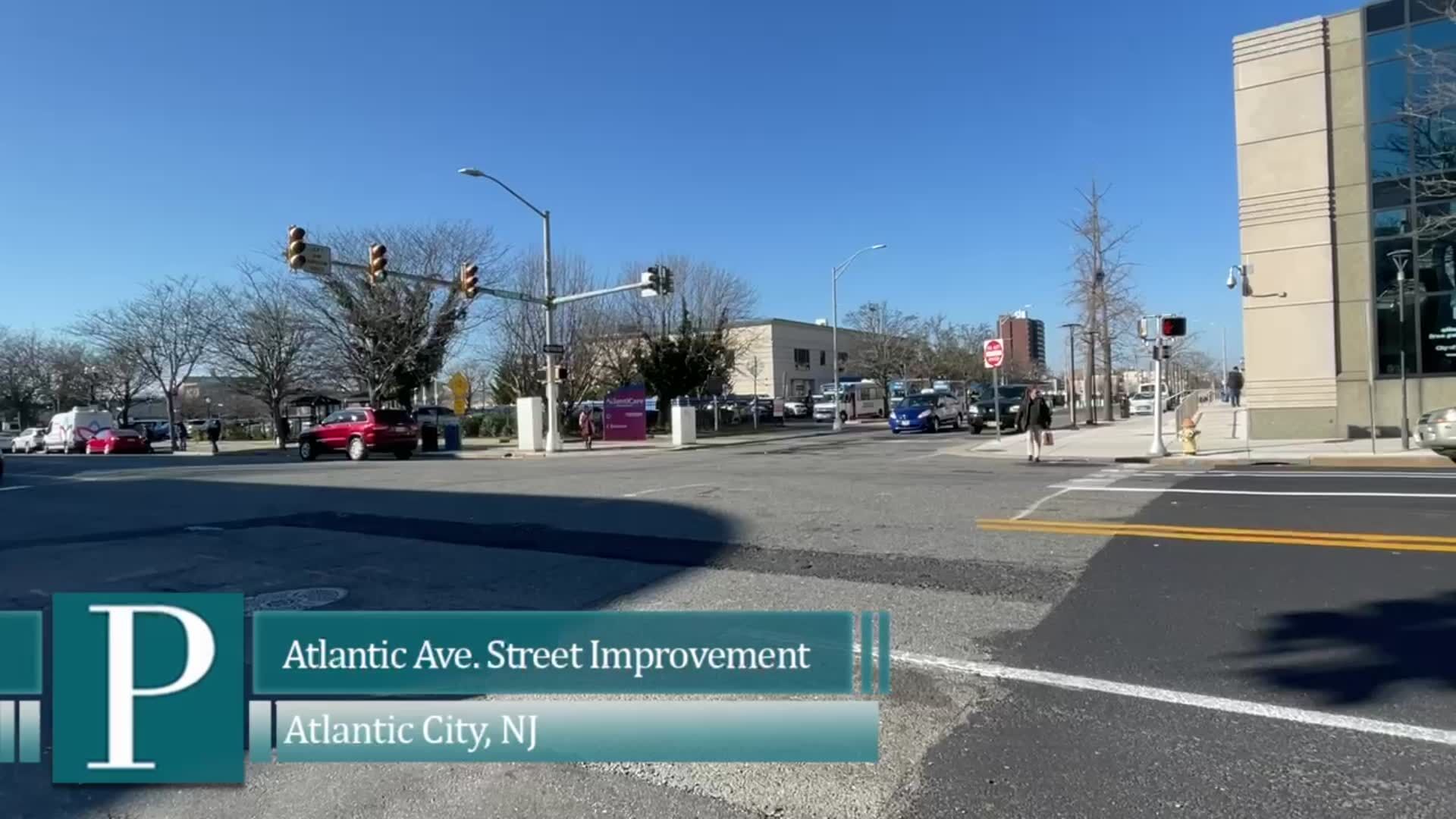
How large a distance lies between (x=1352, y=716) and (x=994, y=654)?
5.85ft

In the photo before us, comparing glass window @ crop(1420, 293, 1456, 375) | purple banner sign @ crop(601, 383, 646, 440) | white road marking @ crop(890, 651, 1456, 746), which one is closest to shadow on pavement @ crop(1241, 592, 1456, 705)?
white road marking @ crop(890, 651, 1456, 746)

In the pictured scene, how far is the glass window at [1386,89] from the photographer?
68.2 ft

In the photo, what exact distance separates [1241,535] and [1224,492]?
14.6ft

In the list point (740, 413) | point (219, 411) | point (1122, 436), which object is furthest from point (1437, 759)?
point (219, 411)

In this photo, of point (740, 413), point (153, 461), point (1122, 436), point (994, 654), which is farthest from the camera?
point (740, 413)

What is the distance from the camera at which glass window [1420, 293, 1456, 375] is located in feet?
67.9

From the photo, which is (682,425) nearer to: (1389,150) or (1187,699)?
(1389,150)

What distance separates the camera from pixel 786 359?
3095 inches

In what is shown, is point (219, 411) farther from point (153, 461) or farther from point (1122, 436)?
point (1122, 436)

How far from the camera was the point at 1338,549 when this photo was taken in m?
8.02

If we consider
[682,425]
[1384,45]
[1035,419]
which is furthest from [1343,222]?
[682,425]

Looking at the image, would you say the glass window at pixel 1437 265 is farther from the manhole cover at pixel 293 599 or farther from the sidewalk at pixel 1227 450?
the manhole cover at pixel 293 599

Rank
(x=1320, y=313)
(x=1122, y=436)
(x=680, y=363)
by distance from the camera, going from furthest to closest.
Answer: (x=680, y=363) → (x=1122, y=436) → (x=1320, y=313)

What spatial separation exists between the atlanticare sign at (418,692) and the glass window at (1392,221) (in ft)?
72.7
